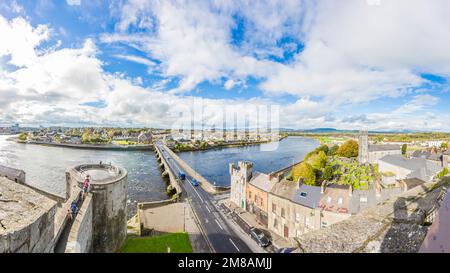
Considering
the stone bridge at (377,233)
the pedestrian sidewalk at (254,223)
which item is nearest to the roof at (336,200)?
the pedestrian sidewalk at (254,223)

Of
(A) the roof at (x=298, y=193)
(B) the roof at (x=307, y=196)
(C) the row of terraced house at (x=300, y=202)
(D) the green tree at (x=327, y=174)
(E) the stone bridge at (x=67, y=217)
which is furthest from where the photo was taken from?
(D) the green tree at (x=327, y=174)

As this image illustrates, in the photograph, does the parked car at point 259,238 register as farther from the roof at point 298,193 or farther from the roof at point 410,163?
the roof at point 410,163

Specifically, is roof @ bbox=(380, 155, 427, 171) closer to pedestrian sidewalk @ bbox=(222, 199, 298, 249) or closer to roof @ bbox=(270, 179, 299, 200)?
roof @ bbox=(270, 179, 299, 200)

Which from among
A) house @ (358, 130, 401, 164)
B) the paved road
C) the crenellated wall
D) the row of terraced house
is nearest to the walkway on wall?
the crenellated wall

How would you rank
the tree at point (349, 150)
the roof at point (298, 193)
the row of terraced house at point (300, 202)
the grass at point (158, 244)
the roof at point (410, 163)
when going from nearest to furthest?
1. the grass at point (158, 244)
2. the row of terraced house at point (300, 202)
3. the roof at point (298, 193)
4. the roof at point (410, 163)
5. the tree at point (349, 150)

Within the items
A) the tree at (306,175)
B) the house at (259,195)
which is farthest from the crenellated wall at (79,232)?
the tree at (306,175)

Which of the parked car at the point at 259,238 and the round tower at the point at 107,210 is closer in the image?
the round tower at the point at 107,210

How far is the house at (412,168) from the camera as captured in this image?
82.6ft

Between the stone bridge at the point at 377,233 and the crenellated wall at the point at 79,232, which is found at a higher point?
the stone bridge at the point at 377,233

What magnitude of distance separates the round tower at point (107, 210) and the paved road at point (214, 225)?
5084 millimetres

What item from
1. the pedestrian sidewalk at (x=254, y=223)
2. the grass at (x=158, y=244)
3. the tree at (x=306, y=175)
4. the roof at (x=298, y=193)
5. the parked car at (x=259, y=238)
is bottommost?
the pedestrian sidewalk at (x=254, y=223)

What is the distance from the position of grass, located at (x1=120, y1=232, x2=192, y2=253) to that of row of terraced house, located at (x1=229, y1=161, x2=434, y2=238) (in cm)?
608

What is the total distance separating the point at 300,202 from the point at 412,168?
23.6 meters
